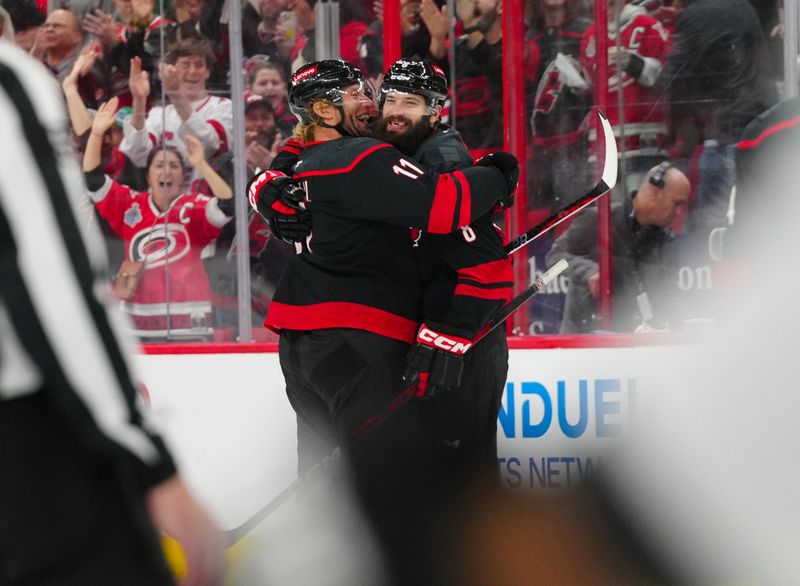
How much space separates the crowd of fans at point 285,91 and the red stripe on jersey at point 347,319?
3.14 ft

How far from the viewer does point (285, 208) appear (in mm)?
2590

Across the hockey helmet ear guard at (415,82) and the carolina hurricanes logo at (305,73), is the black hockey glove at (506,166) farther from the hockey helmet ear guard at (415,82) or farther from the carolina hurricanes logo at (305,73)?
the carolina hurricanes logo at (305,73)

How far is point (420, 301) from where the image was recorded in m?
2.62

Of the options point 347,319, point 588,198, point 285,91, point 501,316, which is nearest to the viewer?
point 347,319

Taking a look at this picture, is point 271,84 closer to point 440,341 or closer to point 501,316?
point 501,316

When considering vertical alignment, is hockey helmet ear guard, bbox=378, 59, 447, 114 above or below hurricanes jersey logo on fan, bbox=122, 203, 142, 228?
above

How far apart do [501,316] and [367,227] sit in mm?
415

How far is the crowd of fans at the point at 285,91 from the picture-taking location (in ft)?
11.0

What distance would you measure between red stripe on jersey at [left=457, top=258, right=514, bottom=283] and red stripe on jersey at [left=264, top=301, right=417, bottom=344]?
16cm

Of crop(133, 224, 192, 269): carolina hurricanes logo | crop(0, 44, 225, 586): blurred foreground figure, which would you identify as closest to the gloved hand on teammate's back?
crop(133, 224, 192, 269): carolina hurricanes logo

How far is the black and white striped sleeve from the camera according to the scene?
89 cm

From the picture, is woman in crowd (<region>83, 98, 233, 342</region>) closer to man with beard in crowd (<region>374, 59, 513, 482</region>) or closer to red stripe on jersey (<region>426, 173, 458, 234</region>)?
man with beard in crowd (<region>374, 59, 513, 482</region>)

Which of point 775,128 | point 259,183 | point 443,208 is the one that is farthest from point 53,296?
point 259,183

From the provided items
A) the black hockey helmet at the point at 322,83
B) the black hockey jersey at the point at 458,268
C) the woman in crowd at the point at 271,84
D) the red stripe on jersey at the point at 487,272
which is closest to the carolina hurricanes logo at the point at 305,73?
the black hockey helmet at the point at 322,83
